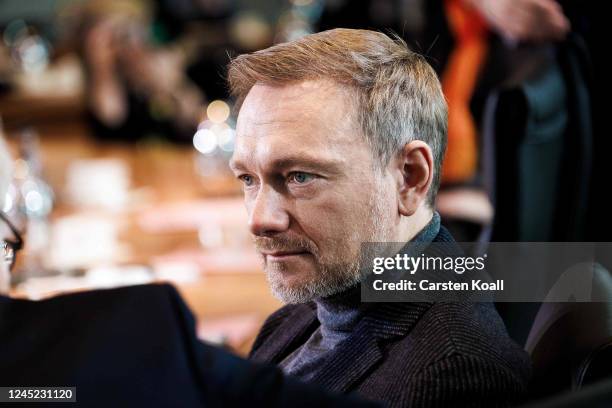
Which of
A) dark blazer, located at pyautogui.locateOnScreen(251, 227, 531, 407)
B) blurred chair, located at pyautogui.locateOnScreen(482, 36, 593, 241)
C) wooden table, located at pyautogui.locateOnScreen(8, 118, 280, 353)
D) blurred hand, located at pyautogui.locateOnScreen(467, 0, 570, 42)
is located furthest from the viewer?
wooden table, located at pyautogui.locateOnScreen(8, 118, 280, 353)

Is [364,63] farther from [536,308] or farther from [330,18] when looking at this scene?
[330,18]

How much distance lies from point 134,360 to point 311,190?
0.45 metres

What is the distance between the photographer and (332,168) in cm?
114

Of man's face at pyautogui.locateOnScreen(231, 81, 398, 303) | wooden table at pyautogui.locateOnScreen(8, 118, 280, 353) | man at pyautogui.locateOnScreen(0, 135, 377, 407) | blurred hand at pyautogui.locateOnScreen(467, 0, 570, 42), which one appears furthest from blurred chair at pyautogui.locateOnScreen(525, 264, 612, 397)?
blurred hand at pyautogui.locateOnScreen(467, 0, 570, 42)

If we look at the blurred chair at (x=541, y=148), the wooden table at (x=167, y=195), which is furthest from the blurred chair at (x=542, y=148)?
the wooden table at (x=167, y=195)

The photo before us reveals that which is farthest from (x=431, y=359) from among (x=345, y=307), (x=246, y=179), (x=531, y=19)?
(x=531, y=19)

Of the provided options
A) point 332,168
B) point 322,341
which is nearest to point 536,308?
point 322,341

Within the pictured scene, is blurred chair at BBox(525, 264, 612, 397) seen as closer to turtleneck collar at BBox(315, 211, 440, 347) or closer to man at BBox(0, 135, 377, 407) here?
turtleneck collar at BBox(315, 211, 440, 347)

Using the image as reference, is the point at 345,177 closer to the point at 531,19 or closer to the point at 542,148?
the point at 542,148

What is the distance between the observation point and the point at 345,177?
1153 mm

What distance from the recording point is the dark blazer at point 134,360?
29.3 inches

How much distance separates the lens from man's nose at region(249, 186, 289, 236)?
1.16 meters

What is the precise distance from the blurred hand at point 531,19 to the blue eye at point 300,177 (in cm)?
114

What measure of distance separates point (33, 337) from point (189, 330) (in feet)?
0.45
